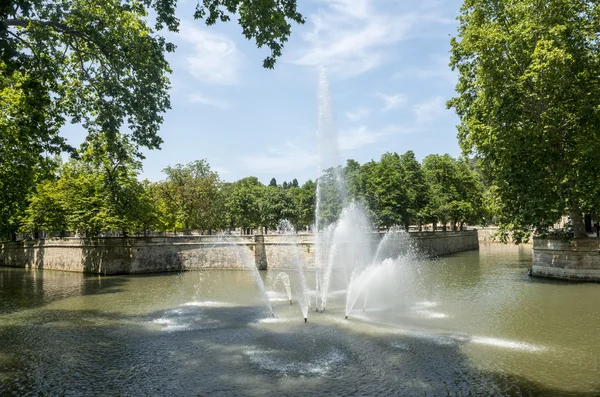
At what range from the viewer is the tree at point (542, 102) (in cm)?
2405

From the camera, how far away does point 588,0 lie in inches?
1010

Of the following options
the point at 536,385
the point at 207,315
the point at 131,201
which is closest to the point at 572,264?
the point at 536,385

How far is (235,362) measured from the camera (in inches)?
484

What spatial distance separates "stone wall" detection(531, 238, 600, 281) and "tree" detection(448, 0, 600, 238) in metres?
1.13

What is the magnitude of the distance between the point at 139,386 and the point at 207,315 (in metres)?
8.70

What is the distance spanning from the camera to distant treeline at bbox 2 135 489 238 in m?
39.6

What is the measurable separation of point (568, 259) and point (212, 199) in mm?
44298

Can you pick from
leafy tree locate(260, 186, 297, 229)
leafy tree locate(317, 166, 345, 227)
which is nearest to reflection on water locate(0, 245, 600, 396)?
leafy tree locate(317, 166, 345, 227)

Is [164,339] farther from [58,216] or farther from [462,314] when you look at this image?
[58,216]

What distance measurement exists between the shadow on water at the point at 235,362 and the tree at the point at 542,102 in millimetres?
16451

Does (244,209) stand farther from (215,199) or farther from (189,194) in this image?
(189,194)

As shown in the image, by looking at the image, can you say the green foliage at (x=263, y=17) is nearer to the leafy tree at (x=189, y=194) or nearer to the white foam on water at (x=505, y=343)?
the white foam on water at (x=505, y=343)

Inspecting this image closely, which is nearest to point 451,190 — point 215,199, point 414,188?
point 414,188

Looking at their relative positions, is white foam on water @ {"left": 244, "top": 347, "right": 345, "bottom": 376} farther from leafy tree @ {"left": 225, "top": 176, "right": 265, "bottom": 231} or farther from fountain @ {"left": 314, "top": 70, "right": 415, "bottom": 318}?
leafy tree @ {"left": 225, "top": 176, "right": 265, "bottom": 231}
